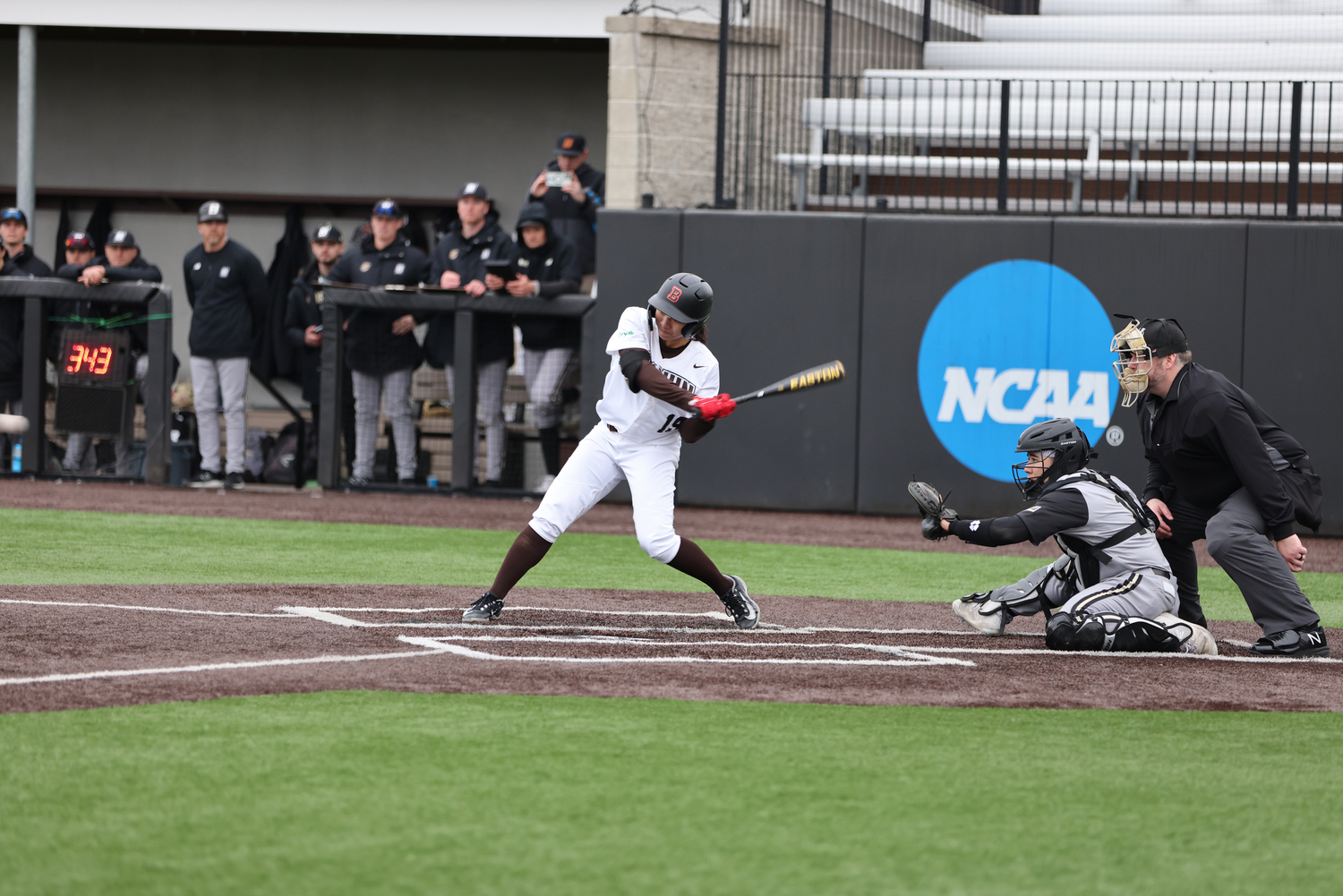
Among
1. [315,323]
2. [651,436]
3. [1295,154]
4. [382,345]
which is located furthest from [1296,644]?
[315,323]

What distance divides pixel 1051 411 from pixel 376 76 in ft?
33.9

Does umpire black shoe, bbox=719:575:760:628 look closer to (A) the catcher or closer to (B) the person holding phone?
(A) the catcher

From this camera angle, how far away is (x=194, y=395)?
13594 mm

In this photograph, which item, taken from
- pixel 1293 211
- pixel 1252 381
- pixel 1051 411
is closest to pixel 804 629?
pixel 1051 411

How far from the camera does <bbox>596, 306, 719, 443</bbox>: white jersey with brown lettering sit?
281 inches

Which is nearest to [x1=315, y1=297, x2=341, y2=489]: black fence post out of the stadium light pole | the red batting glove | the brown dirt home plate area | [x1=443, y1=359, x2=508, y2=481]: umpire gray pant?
[x1=443, y1=359, x2=508, y2=481]: umpire gray pant

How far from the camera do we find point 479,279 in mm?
13375

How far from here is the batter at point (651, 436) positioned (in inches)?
275

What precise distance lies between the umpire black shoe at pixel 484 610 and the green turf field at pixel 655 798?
1.75 metres

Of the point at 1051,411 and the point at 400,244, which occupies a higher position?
the point at 400,244

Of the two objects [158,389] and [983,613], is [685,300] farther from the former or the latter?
[158,389]

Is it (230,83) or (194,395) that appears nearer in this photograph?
(194,395)

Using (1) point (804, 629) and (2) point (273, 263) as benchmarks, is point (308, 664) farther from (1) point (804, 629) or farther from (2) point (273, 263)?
(2) point (273, 263)

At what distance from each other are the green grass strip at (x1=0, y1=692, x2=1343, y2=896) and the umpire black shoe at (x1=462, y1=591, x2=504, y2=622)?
1759 mm
